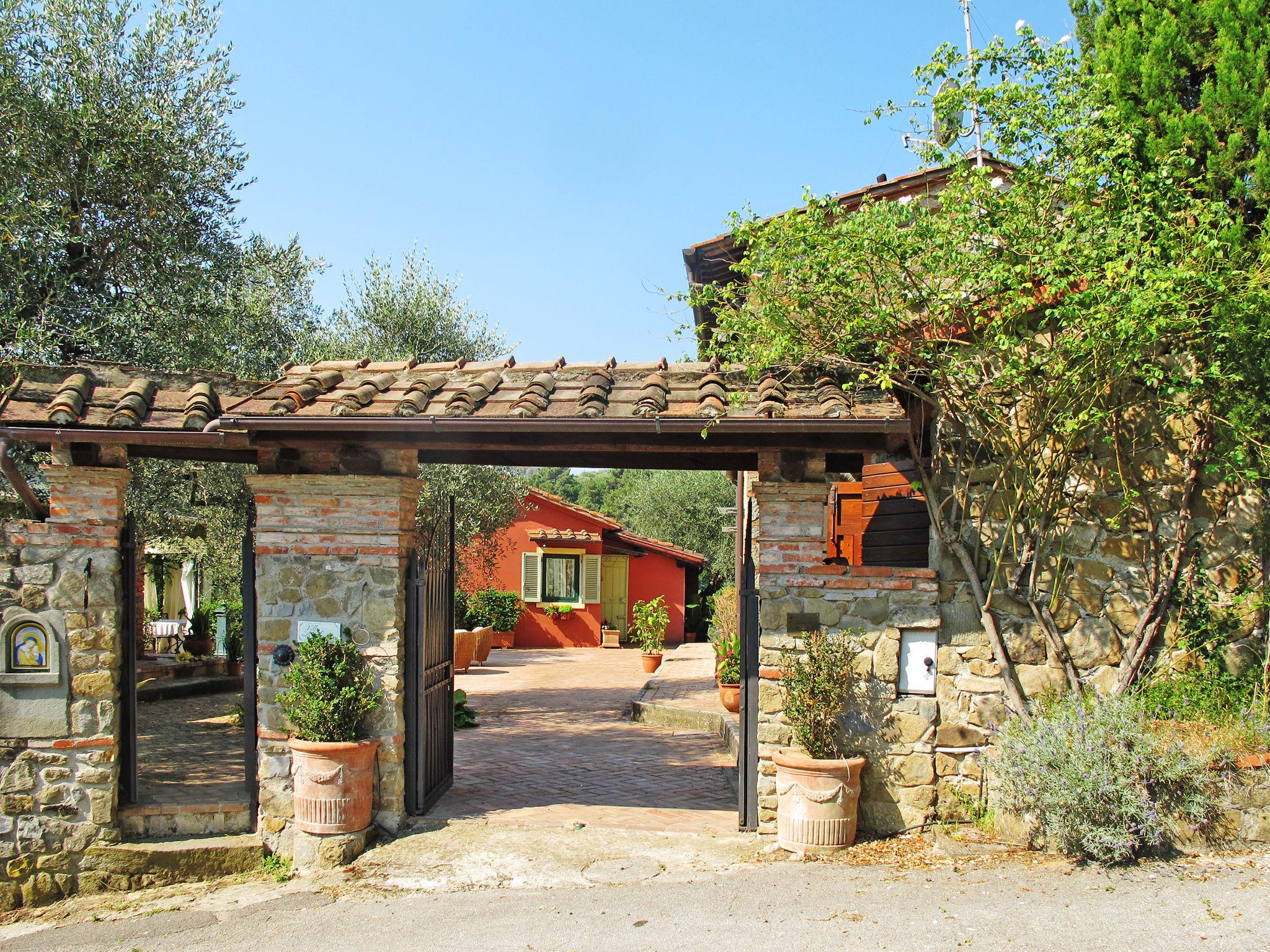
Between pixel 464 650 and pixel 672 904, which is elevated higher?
pixel 672 904

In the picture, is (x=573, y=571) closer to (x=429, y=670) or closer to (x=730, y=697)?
(x=730, y=697)

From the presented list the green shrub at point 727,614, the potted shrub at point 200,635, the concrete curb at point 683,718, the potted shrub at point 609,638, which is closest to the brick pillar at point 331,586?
the concrete curb at point 683,718

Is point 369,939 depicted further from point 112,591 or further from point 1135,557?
point 1135,557

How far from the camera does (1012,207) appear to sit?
5410 mm

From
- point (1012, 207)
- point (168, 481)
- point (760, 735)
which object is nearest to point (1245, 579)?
point (1012, 207)

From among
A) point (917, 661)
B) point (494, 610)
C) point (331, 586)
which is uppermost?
point (331, 586)

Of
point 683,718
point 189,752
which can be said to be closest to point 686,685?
point 683,718

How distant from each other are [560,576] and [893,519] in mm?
16084

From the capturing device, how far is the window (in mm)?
23047

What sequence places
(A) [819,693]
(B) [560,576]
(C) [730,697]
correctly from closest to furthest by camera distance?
(A) [819,693] < (C) [730,697] < (B) [560,576]

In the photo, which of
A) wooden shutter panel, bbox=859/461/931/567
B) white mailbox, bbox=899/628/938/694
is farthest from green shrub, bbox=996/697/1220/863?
wooden shutter panel, bbox=859/461/931/567

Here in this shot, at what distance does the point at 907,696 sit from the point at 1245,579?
92.4 inches

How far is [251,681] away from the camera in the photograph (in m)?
5.92

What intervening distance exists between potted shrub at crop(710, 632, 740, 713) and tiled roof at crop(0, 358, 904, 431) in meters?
4.68
